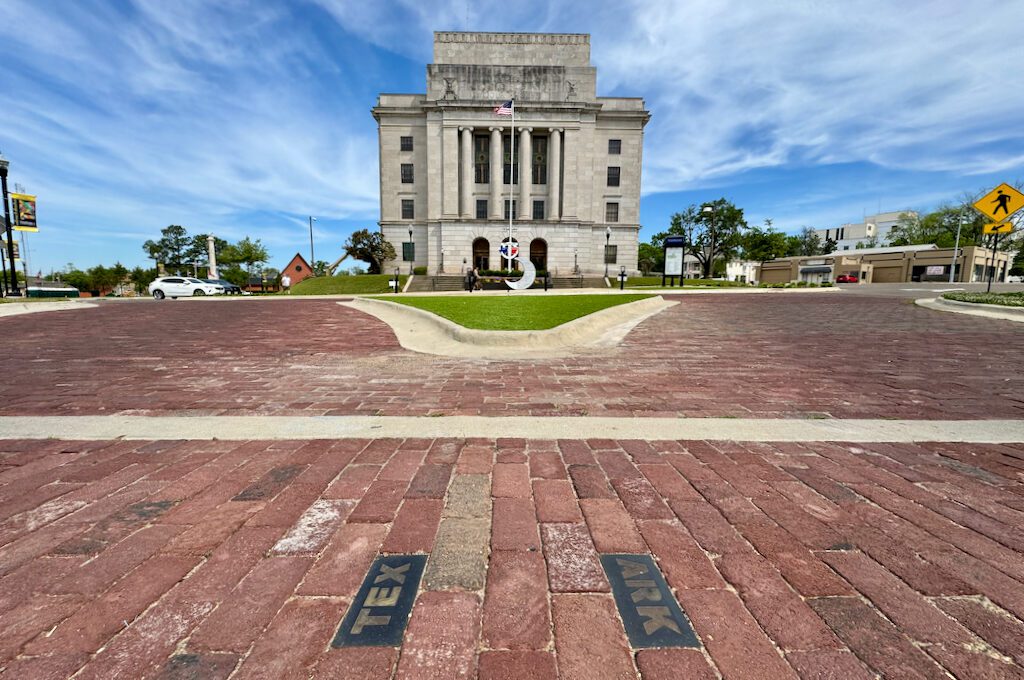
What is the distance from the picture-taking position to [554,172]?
1665 inches

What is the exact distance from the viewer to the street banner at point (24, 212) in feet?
90.1

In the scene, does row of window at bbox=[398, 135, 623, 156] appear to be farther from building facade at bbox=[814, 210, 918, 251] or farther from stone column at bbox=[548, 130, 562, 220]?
building facade at bbox=[814, 210, 918, 251]

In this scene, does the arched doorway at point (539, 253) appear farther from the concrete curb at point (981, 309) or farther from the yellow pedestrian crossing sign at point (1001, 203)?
the yellow pedestrian crossing sign at point (1001, 203)

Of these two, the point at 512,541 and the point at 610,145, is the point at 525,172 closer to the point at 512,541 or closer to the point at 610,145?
the point at 610,145

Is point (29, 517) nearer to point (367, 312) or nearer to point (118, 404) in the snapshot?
point (118, 404)

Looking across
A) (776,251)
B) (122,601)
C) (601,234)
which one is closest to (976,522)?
(122,601)

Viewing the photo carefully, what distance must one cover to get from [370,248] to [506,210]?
14.5 metres

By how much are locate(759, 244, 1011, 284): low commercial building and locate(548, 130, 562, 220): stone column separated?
41202mm

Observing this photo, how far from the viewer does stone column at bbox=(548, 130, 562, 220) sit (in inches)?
1646

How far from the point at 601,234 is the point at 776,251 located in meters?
34.2

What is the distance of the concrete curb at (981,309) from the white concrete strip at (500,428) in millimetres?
12621

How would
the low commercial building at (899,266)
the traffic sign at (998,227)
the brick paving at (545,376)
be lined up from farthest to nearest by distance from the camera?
the low commercial building at (899,266) < the traffic sign at (998,227) < the brick paving at (545,376)

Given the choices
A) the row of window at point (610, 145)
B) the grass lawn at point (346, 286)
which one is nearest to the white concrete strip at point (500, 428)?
the grass lawn at point (346, 286)

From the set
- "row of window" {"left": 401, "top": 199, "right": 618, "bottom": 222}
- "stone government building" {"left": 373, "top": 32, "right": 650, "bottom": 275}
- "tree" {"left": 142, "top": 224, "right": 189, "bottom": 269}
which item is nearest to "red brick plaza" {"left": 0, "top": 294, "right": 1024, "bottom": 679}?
"stone government building" {"left": 373, "top": 32, "right": 650, "bottom": 275}
